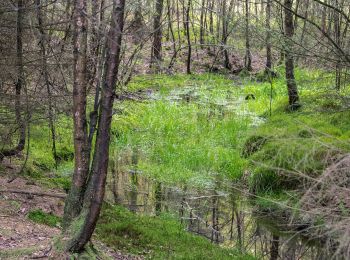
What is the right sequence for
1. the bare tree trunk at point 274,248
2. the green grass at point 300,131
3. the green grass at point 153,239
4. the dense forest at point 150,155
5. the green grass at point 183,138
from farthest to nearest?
the green grass at point 183,138
the green grass at point 300,131
the bare tree trunk at point 274,248
the green grass at point 153,239
the dense forest at point 150,155

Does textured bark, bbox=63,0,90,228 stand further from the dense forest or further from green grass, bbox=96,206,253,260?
green grass, bbox=96,206,253,260

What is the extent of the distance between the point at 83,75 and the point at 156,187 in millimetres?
5200

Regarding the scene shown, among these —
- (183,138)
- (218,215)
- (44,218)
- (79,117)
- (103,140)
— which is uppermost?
(79,117)

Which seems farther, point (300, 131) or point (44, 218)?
point (300, 131)

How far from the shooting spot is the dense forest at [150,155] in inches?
181

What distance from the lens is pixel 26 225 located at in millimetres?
5645

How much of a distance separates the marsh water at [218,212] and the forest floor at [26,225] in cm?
177

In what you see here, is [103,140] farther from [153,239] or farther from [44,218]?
[153,239]

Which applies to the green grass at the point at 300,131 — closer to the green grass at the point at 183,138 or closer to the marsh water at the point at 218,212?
the marsh water at the point at 218,212

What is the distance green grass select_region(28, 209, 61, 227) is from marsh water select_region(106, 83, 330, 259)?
2065 millimetres

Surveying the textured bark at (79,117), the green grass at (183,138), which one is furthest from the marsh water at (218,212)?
the textured bark at (79,117)

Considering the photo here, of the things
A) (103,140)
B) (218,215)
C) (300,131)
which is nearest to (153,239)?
(218,215)

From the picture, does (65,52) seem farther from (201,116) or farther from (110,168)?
(201,116)

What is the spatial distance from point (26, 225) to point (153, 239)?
166cm
